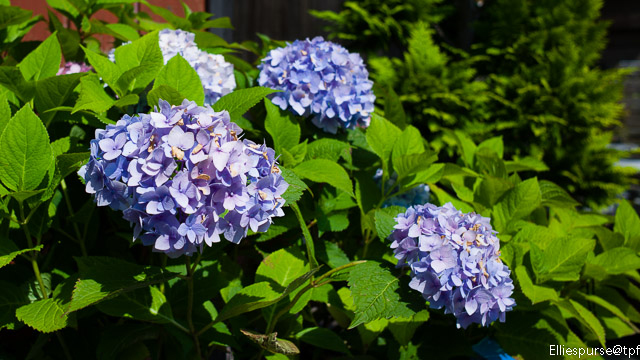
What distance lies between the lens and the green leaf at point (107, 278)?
84 centimetres

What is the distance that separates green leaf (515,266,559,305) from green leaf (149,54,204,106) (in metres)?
0.81

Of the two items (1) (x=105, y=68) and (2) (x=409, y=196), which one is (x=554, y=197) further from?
(1) (x=105, y=68)

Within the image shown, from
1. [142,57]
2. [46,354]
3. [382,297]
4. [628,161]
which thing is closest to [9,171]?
[142,57]

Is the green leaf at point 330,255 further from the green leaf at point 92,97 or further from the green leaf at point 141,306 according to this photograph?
the green leaf at point 92,97

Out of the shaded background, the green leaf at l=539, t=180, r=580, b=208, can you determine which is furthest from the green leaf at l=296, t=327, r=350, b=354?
the shaded background

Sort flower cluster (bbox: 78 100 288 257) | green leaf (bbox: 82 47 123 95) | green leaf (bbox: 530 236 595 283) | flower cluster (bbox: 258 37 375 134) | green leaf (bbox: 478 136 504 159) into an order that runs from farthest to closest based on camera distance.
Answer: green leaf (bbox: 478 136 504 159) < flower cluster (bbox: 258 37 375 134) < green leaf (bbox: 530 236 595 283) < green leaf (bbox: 82 47 123 95) < flower cluster (bbox: 78 100 288 257)

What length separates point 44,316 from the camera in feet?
3.03

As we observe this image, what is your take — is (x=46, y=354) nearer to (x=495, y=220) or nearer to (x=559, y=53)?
(x=495, y=220)

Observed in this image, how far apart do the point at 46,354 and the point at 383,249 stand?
84cm

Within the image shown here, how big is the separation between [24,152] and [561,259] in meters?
1.20

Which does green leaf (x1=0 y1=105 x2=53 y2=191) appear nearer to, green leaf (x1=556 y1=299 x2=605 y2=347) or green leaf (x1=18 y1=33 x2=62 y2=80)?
green leaf (x1=18 y1=33 x2=62 y2=80)

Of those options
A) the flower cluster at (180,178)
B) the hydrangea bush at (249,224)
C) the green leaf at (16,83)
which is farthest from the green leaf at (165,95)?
the green leaf at (16,83)

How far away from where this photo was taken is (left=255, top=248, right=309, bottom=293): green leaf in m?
1.14

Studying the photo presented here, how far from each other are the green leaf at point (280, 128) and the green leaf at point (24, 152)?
19.1 inches
